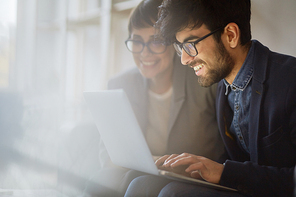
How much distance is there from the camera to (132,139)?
0.75 metres

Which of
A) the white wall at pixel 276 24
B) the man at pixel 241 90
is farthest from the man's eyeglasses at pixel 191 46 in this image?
the white wall at pixel 276 24

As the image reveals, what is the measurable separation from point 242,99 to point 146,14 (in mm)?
565

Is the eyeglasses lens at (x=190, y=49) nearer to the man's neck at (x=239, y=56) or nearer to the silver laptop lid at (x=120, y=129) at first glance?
the man's neck at (x=239, y=56)

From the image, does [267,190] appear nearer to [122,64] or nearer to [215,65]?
[215,65]

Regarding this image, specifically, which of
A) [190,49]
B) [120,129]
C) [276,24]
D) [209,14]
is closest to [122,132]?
[120,129]

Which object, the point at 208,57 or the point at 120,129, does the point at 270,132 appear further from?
the point at 120,129

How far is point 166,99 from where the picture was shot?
1273mm

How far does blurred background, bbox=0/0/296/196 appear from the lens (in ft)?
3.59

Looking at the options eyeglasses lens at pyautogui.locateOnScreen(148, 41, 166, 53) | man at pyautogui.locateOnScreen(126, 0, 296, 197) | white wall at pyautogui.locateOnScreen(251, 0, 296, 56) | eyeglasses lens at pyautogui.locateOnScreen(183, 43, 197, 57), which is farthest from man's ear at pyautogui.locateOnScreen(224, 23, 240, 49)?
eyeglasses lens at pyautogui.locateOnScreen(148, 41, 166, 53)

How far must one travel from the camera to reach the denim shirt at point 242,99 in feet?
2.91

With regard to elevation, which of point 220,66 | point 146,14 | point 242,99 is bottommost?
point 242,99

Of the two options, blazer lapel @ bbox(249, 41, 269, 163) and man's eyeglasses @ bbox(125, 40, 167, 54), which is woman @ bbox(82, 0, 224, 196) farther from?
blazer lapel @ bbox(249, 41, 269, 163)

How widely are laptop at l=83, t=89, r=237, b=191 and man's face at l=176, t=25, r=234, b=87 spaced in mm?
336

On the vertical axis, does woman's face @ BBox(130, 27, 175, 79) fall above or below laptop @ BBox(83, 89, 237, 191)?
above
